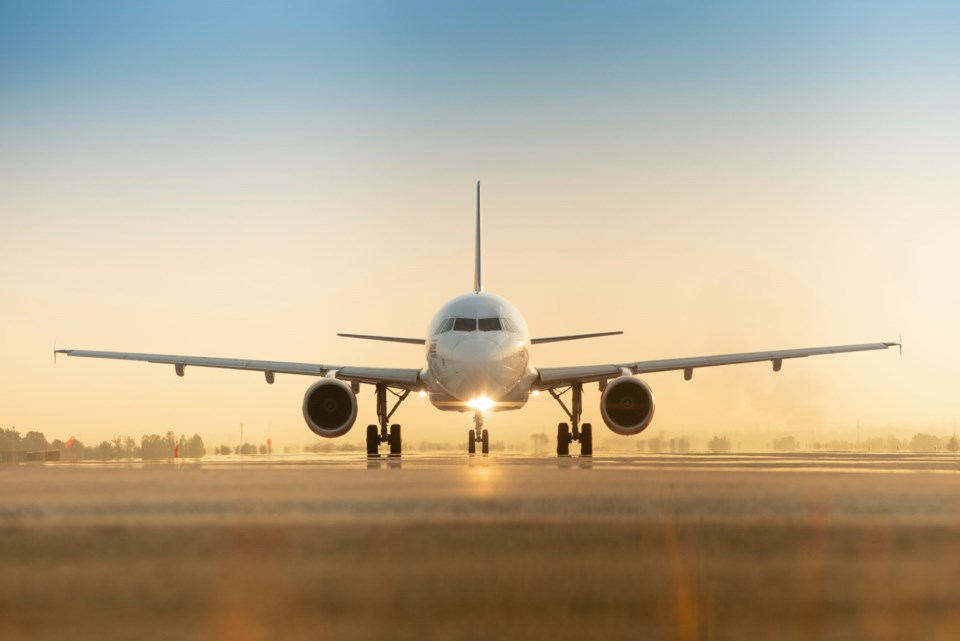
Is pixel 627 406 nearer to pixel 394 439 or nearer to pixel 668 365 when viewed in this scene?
pixel 668 365

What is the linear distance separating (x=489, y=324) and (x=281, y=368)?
7.59 meters

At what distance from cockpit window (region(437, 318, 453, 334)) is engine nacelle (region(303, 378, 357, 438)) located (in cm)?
268

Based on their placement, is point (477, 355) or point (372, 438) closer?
point (477, 355)

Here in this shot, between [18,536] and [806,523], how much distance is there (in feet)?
12.6

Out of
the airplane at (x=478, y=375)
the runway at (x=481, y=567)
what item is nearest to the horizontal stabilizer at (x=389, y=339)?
the airplane at (x=478, y=375)

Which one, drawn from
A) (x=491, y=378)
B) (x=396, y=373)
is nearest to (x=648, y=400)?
(x=491, y=378)

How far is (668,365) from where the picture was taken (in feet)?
117

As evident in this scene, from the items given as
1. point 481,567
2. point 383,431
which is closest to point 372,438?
point 383,431

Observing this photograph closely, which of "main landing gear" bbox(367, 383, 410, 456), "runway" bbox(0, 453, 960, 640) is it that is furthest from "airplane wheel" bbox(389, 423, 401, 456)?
"runway" bbox(0, 453, 960, 640)

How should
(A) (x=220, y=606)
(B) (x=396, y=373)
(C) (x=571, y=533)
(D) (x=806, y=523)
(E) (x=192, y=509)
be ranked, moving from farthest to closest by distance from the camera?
(B) (x=396, y=373) < (E) (x=192, y=509) < (D) (x=806, y=523) < (C) (x=571, y=533) < (A) (x=220, y=606)

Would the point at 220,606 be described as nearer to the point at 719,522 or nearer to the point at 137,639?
the point at 137,639

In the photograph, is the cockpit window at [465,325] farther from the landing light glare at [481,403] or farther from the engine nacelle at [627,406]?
the engine nacelle at [627,406]

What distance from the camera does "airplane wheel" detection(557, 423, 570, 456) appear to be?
1405 inches

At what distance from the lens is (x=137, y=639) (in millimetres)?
3055
